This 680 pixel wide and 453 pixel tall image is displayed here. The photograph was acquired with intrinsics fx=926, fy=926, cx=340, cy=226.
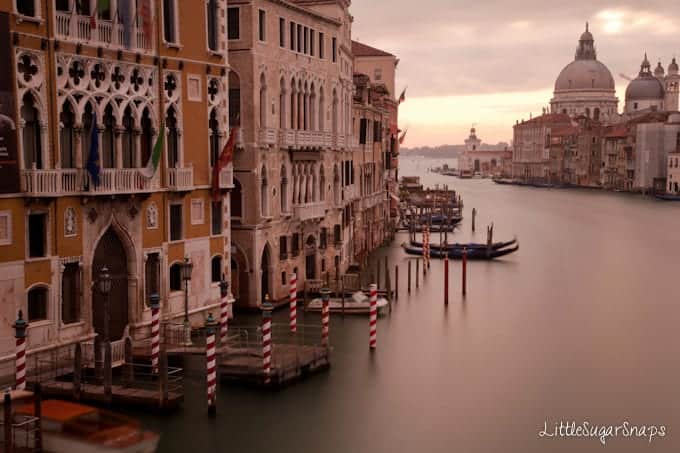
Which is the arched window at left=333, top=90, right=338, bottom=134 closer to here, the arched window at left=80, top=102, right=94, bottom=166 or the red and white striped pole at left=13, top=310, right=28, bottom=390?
the arched window at left=80, top=102, right=94, bottom=166

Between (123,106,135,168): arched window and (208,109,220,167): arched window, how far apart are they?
88.8 inches

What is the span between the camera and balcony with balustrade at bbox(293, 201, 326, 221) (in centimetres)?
2172

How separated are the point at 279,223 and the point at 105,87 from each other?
281 inches

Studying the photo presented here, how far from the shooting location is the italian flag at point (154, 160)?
15.2m

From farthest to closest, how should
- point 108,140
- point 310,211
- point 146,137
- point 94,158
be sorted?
point 310,211, point 146,137, point 108,140, point 94,158

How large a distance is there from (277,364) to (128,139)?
4489 millimetres

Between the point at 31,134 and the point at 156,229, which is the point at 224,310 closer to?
the point at 156,229

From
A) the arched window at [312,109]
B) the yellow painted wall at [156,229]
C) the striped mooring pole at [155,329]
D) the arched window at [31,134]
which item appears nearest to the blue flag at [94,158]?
the arched window at [31,134]

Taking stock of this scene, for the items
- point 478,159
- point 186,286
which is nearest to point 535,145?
point 478,159

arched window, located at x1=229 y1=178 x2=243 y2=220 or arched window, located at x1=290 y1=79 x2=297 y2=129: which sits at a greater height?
arched window, located at x1=290 y1=79 x2=297 y2=129

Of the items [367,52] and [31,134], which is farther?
[367,52]

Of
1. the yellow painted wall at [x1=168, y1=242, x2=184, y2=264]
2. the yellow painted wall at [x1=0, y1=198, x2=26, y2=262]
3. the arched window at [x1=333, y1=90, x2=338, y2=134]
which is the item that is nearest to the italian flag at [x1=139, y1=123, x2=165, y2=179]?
the yellow painted wall at [x1=168, y1=242, x2=184, y2=264]

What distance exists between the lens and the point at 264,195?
2020cm

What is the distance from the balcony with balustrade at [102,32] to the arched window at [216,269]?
4.44 meters
